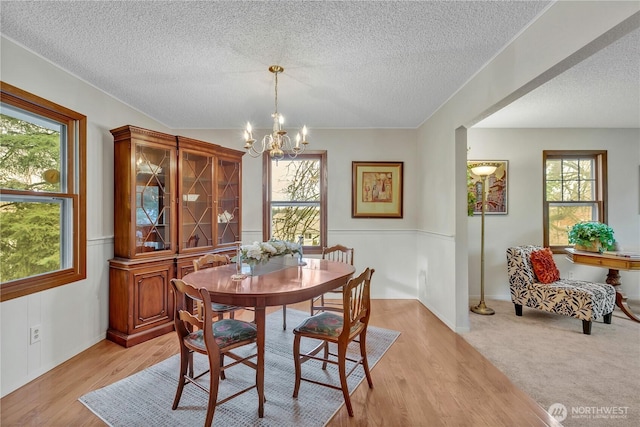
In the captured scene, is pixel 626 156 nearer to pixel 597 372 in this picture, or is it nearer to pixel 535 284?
pixel 535 284

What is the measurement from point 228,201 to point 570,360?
12.9 feet

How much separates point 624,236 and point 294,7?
5466 mm

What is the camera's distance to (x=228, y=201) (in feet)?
12.8

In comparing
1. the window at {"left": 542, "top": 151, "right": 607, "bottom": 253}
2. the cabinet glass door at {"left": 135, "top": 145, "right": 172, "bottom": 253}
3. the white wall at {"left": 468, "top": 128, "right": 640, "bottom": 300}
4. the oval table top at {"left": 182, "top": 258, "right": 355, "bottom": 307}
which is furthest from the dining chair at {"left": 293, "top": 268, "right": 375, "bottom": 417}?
the window at {"left": 542, "top": 151, "right": 607, "bottom": 253}

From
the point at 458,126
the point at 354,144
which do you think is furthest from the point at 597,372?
the point at 354,144

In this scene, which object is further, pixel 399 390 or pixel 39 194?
pixel 39 194

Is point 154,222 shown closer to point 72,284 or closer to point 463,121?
point 72,284

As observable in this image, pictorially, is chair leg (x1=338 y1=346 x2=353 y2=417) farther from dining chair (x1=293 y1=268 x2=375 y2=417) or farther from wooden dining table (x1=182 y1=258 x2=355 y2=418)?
wooden dining table (x1=182 y1=258 x2=355 y2=418)

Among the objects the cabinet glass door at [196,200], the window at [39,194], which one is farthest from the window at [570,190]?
the window at [39,194]

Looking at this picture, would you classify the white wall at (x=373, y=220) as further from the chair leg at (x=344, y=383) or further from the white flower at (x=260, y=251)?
the chair leg at (x=344, y=383)

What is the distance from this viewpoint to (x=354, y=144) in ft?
14.1

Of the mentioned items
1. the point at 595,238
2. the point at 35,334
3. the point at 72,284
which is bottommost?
the point at 35,334

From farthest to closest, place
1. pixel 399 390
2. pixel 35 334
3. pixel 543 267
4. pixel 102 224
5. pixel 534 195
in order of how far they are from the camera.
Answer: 1. pixel 534 195
2. pixel 543 267
3. pixel 102 224
4. pixel 35 334
5. pixel 399 390

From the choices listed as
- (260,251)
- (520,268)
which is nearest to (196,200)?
(260,251)
